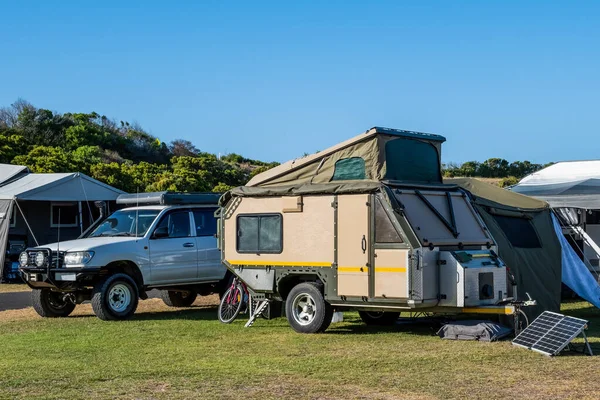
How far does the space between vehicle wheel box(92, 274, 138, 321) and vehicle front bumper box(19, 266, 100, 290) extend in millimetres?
238

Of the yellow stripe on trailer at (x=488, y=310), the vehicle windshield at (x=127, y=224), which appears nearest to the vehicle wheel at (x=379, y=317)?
the yellow stripe on trailer at (x=488, y=310)

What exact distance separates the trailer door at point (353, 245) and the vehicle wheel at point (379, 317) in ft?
5.70

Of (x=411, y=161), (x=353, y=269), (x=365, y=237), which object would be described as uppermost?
(x=411, y=161)

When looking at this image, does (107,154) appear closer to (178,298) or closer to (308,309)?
(178,298)

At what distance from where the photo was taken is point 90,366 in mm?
9562

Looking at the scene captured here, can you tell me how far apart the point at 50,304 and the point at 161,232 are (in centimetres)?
231

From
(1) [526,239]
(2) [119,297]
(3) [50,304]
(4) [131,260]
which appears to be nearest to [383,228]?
(1) [526,239]

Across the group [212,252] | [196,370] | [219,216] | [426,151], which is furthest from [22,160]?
[196,370]

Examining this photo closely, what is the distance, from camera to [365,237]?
11750 mm

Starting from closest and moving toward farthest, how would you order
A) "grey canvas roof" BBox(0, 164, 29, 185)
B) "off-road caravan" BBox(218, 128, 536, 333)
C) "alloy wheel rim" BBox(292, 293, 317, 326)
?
"off-road caravan" BBox(218, 128, 536, 333)
"alloy wheel rim" BBox(292, 293, 317, 326)
"grey canvas roof" BBox(0, 164, 29, 185)

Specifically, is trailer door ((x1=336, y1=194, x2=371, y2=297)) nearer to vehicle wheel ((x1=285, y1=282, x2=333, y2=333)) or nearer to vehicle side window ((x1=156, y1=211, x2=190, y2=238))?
vehicle wheel ((x1=285, y1=282, x2=333, y2=333))

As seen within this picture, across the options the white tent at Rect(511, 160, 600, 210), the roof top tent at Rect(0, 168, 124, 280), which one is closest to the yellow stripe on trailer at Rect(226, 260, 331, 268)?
the white tent at Rect(511, 160, 600, 210)

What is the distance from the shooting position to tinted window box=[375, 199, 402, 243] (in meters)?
11.5

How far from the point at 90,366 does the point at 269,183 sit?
16.1ft
